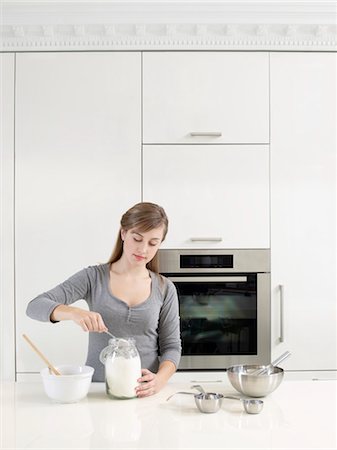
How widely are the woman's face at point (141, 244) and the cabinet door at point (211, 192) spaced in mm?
869

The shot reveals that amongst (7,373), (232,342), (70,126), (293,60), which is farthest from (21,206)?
(293,60)

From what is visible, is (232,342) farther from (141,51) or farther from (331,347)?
(141,51)

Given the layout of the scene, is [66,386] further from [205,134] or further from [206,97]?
[206,97]

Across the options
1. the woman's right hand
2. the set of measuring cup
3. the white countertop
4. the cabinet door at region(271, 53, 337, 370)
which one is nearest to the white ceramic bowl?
the white countertop

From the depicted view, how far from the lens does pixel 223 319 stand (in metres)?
3.18

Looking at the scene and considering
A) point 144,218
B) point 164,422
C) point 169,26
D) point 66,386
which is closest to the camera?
point 164,422

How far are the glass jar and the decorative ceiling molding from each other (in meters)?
1.76

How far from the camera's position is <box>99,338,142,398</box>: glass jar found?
6.05ft

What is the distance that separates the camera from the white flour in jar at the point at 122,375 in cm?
184

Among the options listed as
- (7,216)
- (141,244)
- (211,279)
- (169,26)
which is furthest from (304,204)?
(7,216)

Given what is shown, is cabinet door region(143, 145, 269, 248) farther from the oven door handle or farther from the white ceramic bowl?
the white ceramic bowl

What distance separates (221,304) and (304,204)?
65cm

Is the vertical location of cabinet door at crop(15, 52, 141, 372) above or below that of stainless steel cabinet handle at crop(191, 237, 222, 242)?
above

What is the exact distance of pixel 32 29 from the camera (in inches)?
123
